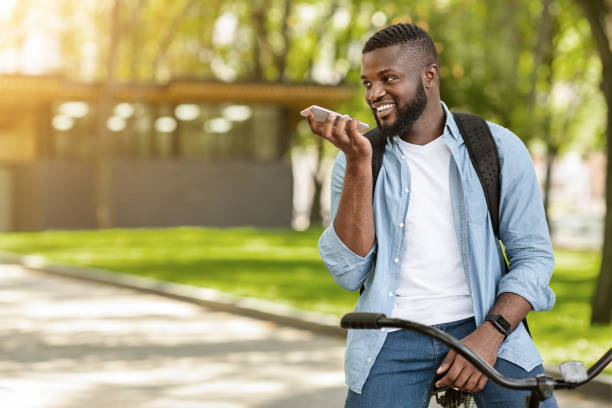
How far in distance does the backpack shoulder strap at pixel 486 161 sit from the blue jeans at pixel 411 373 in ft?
1.03

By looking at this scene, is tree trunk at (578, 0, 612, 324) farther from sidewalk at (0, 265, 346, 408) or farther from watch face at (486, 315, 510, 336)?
watch face at (486, 315, 510, 336)

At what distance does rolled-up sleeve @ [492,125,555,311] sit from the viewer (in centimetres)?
285

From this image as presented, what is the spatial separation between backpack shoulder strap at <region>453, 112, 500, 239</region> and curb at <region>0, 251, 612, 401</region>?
4.72 metres

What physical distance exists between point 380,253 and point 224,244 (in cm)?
2511

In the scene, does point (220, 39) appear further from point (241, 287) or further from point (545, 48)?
point (241, 287)

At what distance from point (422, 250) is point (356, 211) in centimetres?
23

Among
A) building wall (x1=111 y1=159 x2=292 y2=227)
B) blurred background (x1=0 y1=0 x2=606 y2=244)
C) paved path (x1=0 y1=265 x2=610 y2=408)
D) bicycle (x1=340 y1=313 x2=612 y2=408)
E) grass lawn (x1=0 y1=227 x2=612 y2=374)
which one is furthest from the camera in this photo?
building wall (x1=111 y1=159 x2=292 y2=227)

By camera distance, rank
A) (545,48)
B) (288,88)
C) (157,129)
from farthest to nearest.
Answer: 1. (157,129)
2. (288,88)
3. (545,48)

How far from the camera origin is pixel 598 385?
25.0ft

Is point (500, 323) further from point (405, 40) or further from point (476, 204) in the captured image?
point (405, 40)

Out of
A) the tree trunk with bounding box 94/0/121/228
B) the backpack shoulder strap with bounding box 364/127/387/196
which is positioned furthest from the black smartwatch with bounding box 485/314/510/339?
the tree trunk with bounding box 94/0/121/228

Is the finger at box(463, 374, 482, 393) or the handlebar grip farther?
the finger at box(463, 374, 482, 393)

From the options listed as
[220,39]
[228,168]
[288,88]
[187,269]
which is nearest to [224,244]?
[187,269]

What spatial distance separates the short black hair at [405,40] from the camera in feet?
9.46
